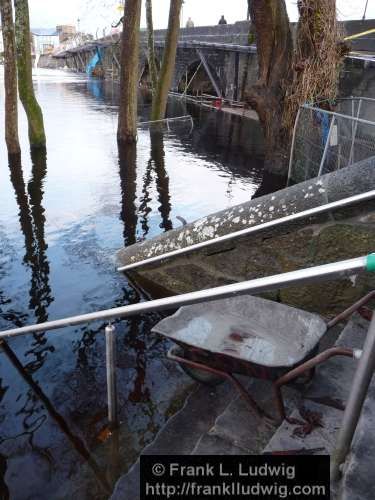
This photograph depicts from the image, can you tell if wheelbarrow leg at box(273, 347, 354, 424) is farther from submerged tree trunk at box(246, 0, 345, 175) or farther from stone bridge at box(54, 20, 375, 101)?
stone bridge at box(54, 20, 375, 101)

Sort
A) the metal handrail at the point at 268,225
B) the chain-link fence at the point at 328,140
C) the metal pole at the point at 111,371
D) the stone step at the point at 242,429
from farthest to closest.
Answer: the chain-link fence at the point at 328,140 < the metal handrail at the point at 268,225 < the metal pole at the point at 111,371 < the stone step at the point at 242,429

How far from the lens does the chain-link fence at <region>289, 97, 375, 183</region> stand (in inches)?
272

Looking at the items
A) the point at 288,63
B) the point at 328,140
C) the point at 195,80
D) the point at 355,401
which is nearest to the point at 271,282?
the point at 355,401

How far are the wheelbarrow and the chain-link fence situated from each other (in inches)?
147

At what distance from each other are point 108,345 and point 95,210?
6.00 metres

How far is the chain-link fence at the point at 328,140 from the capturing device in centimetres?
692

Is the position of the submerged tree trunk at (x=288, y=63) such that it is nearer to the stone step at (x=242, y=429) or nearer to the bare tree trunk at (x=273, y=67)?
the bare tree trunk at (x=273, y=67)

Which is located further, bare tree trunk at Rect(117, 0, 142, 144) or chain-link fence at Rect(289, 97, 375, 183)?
bare tree trunk at Rect(117, 0, 142, 144)

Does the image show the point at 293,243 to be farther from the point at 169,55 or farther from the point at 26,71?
the point at 169,55

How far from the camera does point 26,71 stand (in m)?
12.1

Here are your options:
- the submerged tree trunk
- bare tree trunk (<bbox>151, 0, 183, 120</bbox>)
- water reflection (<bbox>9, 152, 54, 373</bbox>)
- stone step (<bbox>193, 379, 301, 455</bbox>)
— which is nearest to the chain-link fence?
the submerged tree trunk

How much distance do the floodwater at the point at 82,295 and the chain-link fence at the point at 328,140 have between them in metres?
1.50

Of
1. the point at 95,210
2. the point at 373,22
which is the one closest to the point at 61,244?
the point at 95,210

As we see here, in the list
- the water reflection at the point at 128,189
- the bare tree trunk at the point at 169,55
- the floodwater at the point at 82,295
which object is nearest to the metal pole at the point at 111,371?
the floodwater at the point at 82,295
